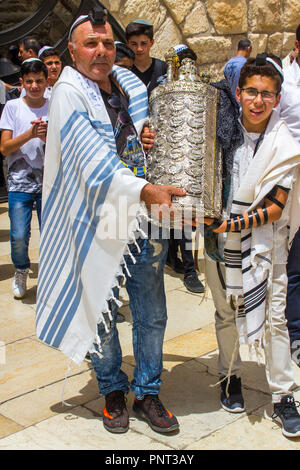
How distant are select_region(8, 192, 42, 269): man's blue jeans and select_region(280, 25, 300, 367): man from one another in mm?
2018

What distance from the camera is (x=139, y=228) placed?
292 centimetres

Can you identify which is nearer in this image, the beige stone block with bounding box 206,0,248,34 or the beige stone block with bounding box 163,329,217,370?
the beige stone block with bounding box 163,329,217,370

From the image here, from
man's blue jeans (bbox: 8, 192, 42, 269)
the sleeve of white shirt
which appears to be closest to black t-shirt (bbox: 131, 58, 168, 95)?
the sleeve of white shirt

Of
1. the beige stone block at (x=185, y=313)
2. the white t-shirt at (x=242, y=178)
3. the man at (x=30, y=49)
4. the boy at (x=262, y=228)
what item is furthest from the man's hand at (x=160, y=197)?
the man at (x=30, y=49)

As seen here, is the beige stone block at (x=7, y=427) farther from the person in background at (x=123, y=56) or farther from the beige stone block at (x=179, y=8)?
the beige stone block at (x=179, y=8)

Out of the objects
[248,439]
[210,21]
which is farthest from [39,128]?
[210,21]

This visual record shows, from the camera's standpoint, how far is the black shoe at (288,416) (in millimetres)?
3049

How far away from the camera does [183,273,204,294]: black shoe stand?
5.15 meters

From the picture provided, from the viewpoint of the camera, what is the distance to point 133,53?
489 centimetres

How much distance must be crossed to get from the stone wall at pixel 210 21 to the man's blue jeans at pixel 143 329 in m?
4.77

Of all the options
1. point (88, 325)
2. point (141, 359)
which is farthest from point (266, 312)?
point (88, 325)

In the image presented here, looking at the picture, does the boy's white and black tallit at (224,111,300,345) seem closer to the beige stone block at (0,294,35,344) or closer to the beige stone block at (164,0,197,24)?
the beige stone block at (0,294,35,344)

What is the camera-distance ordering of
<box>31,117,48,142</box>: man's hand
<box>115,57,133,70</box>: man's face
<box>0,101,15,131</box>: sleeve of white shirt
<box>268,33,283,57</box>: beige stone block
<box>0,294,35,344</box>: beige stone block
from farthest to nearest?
<box>268,33,283,57</box>: beige stone block → <box>0,101,15,131</box>: sleeve of white shirt → <box>31,117,48,142</box>: man's hand → <box>115,57,133,70</box>: man's face → <box>0,294,35,344</box>: beige stone block

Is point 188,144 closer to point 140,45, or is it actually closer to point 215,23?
point 140,45
